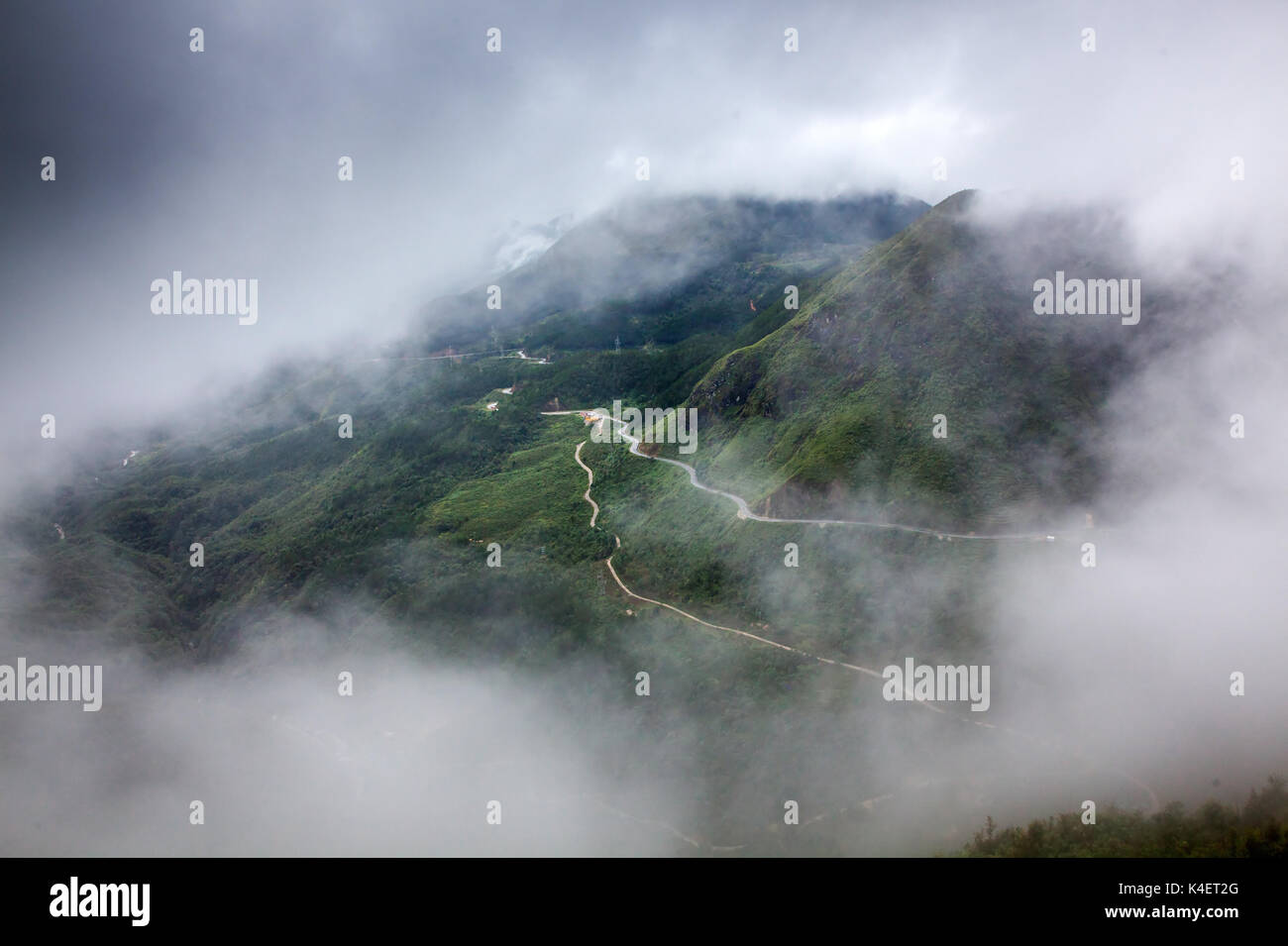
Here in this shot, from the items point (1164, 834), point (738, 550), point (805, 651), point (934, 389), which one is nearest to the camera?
point (1164, 834)

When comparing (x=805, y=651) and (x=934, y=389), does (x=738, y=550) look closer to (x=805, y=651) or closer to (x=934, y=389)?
(x=805, y=651)

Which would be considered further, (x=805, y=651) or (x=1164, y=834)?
(x=805, y=651)

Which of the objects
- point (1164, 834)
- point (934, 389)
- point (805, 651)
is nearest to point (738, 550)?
point (805, 651)

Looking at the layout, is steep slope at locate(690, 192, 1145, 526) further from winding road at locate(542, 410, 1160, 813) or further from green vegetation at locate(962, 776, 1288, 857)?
green vegetation at locate(962, 776, 1288, 857)

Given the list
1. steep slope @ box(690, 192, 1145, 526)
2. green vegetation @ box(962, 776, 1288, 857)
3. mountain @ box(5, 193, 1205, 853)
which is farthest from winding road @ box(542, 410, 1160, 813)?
green vegetation @ box(962, 776, 1288, 857)

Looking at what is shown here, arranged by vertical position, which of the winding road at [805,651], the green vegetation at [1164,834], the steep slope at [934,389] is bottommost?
the green vegetation at [1164,834]

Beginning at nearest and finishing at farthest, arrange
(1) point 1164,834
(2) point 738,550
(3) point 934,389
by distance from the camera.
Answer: (1) point 1164,834, (2) point 738,550, (3) point 934,389

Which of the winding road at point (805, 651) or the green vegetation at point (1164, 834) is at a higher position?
the winding road at point (805, 651)

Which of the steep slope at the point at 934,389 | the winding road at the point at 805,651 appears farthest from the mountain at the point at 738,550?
the winding road at the point at 805,651

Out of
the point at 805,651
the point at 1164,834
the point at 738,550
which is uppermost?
the point at 738,550

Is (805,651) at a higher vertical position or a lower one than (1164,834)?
higher

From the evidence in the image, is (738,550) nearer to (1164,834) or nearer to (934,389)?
(934,389)

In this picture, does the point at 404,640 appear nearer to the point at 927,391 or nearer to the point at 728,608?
the point at 728,608

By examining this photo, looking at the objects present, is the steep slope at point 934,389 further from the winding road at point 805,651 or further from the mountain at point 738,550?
the winding road at point 805,651
